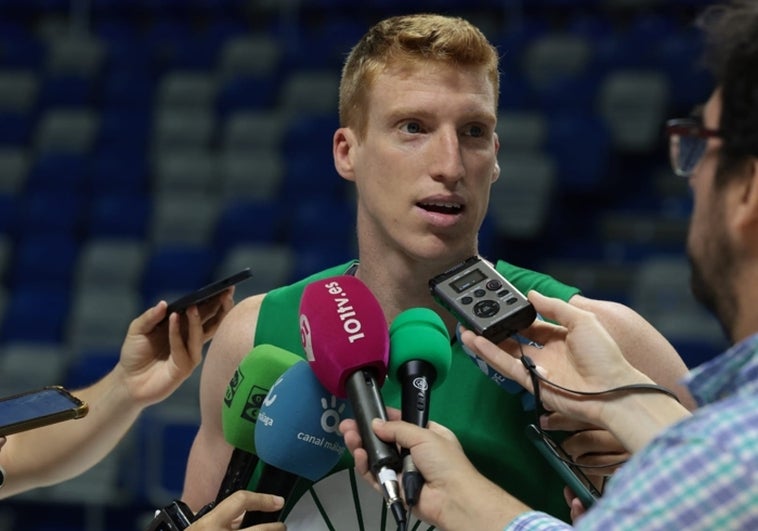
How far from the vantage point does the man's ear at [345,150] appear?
2521 mm

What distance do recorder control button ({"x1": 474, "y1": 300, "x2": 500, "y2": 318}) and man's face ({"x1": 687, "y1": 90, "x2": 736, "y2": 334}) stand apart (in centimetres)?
44

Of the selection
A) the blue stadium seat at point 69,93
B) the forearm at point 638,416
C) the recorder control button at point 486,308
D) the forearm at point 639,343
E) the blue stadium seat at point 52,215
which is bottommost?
the blue stadium seat at point 52,215

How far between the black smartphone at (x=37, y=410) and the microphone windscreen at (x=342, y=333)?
474 millimetres

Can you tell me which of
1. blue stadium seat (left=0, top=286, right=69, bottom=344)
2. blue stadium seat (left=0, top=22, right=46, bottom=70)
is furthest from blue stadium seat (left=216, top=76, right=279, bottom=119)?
blue stadium seat (left=0, top=286, right=69, bottom=344)

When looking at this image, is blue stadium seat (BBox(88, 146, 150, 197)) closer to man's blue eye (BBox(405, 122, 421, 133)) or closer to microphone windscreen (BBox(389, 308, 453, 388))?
man's blue eye (BBox(405, 122, 421, 133))

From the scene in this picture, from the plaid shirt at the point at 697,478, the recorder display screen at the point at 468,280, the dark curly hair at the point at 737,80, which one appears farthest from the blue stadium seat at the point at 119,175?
the plaid shirt at the point at 697,478

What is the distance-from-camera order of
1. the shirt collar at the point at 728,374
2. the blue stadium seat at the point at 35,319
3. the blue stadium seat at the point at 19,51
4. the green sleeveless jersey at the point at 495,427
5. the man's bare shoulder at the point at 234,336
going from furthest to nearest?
the blue stadium seat at the point at 19,51 → the blue stadium seat at the point at 35,319 → the man's bare shoulder at the point at 234,336 → the green sleeveless jersey at the point at 495,427 → the shirt collar at the point at 728,374

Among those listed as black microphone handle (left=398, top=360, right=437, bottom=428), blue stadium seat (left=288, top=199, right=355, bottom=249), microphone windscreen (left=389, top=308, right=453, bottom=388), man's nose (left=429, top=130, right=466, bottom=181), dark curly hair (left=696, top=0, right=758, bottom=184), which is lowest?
blue stadium seat (left=288, top=199, right=355, bottom=249)

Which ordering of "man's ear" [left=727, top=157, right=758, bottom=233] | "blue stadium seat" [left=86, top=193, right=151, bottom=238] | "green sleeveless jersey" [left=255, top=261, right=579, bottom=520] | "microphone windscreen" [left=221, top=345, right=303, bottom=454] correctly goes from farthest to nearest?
"blue stadium seat" [left=86, top=193, right=151, bottom=238] < "green sleeveless jersey" [left=255, top=261, right=579, bottom=520] < "microphone windscreen" [left=221, top=345, right=303, bottom=454] < "man's ear" [left=727, top=157, right=758, bottom=233]

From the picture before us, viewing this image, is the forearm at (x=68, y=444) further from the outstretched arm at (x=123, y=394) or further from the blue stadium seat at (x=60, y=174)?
the blue stadium seat at (x=60, y=174)

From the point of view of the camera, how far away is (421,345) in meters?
1.86

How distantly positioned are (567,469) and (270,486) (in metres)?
0.51

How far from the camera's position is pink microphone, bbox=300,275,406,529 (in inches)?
68.2

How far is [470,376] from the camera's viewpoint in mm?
2307
